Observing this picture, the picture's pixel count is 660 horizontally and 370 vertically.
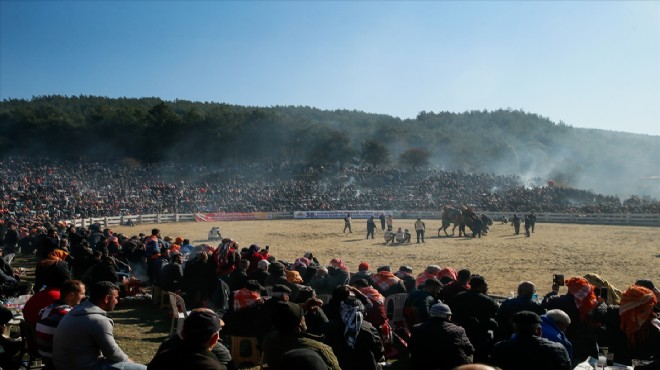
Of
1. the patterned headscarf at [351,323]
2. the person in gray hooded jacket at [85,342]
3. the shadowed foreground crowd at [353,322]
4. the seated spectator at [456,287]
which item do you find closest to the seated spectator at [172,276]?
the shadowed foreground crowd at [353,322]

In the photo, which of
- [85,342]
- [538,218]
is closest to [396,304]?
[85,342]

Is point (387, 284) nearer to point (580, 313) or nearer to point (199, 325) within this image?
point (580, 313)

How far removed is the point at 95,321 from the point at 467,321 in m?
4.27

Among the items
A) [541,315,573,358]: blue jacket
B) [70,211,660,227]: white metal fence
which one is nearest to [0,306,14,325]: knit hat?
[541,315,573,358]: blue jacket

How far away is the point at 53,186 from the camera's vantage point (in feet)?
159

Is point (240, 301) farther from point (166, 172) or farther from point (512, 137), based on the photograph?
point (512, 137)

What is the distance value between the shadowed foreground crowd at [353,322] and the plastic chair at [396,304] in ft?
0.06

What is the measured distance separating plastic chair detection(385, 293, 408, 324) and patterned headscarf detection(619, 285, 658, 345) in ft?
10.5

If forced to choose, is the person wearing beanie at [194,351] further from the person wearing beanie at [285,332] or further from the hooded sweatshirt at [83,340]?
the hooded sweatshirt at [83,340]

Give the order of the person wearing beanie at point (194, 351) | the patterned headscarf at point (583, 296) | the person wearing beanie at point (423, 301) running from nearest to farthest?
the person wearing beanie at point (194, 351) < the person wearing beanie at point (423, 301) < the patterned headscarf at point (583, 296)

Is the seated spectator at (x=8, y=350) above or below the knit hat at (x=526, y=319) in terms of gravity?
below

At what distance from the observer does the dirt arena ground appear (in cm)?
1667

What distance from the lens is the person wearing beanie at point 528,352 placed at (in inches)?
170

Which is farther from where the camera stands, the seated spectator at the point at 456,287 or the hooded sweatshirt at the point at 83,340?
the seated spectator at the point at 456,287
